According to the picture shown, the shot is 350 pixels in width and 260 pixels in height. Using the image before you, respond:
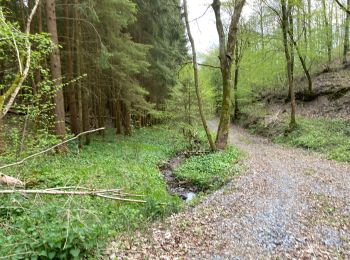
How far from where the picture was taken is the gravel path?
14.1 feet

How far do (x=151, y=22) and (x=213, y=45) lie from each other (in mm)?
19960

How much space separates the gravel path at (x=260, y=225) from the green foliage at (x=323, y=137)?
12.6ft

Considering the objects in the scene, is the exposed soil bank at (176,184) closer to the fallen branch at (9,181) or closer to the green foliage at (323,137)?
the fallen branch at (9,181)

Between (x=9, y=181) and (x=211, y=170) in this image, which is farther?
(x=211, y=170)

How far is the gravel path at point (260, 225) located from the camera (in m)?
4.30

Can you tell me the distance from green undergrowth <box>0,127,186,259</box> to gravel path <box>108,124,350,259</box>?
0.48m

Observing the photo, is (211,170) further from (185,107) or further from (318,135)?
(318,135)

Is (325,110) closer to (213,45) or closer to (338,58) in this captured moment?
(338,58)

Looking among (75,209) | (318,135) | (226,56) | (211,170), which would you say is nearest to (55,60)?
(211,170)

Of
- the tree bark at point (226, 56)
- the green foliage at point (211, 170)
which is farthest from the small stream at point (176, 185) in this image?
the tree bark at point (226, 56)

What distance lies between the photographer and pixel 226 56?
12.6 metres

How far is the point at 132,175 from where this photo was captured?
899 cm

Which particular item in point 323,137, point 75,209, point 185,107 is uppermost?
point 185,107

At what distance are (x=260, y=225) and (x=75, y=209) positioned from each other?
3385 mm
